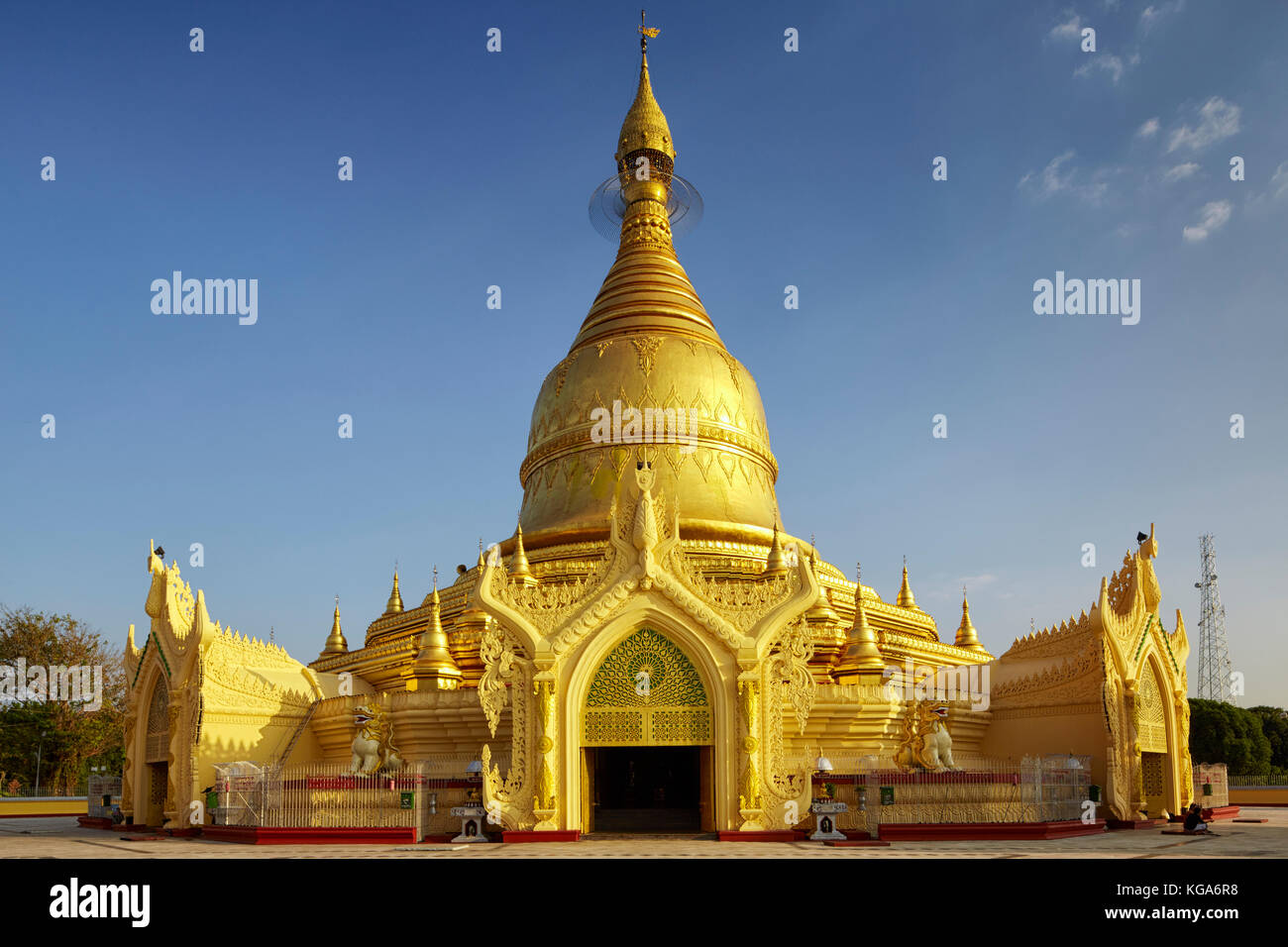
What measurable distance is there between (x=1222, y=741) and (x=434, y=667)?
4242cm

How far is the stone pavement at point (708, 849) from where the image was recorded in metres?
14.9

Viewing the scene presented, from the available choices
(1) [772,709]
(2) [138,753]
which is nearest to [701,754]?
(1) [772,709]

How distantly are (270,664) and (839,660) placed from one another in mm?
13052

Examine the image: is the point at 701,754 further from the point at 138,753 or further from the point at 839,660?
the point at 138,753

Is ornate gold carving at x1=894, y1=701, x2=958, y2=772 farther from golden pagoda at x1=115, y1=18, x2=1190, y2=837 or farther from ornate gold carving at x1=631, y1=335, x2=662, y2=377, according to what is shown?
ornate gold carving at x1=631, y1=335, x2=662, y2=377

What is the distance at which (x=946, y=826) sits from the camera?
17422 millimetres

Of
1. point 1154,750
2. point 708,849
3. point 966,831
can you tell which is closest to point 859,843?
point 966,831

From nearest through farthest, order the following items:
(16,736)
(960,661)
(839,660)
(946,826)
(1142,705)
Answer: (946,826) → (1142,705) → (839,660) → (960,661) → (16,736)

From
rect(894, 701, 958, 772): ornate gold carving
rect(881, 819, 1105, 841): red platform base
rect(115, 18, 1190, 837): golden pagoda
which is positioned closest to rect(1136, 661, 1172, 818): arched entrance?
rect(115, 18, 1190, 837): golden pagoda

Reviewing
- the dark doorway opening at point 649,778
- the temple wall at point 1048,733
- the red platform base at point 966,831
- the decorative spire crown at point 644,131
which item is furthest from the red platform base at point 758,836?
the decorative spire crown at point 644,131

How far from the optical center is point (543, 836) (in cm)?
1770

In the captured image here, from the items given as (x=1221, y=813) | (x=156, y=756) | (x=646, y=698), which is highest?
(x=646, y=698)

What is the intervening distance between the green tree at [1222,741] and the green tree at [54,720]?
45.9 metres

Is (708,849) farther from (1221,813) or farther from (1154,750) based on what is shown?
(1221,813)
